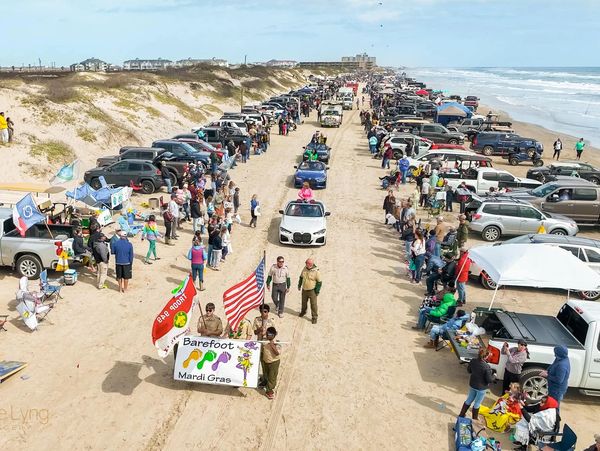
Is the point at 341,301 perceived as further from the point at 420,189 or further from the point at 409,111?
the point at 409,111

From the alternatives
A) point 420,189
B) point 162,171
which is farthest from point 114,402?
point 420,189

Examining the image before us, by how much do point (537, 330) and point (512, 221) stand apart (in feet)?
29.2

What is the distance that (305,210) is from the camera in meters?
17.7

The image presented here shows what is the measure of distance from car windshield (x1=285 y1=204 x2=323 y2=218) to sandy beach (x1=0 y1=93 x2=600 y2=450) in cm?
254

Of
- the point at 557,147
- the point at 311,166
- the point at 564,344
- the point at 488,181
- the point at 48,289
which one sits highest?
the point at 557,147

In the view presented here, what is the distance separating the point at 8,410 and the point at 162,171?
16182 mm

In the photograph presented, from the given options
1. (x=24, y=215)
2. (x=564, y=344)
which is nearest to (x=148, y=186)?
(x=24, y=215)

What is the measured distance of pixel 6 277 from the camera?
43.7ft

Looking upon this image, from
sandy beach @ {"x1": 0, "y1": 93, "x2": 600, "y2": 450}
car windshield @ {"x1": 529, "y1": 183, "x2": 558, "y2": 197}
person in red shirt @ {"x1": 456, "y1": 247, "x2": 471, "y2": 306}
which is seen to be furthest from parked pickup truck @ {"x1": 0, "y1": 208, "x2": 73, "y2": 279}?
car windshield @ {"x1": 529, "y1": 183, "x2": 558, "y2": 197}

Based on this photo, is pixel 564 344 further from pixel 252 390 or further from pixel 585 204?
pixel 585 204

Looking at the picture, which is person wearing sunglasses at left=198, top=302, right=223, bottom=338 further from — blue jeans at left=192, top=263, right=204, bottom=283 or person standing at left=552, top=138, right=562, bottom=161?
person standing at left=552, top=138, right=562, bottom=161

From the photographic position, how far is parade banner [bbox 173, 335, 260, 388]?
8.70m

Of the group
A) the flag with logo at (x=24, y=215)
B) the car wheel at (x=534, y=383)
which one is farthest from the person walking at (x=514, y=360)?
the flag with logo at (x=24, y=215)

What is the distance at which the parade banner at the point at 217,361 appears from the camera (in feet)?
28.6
